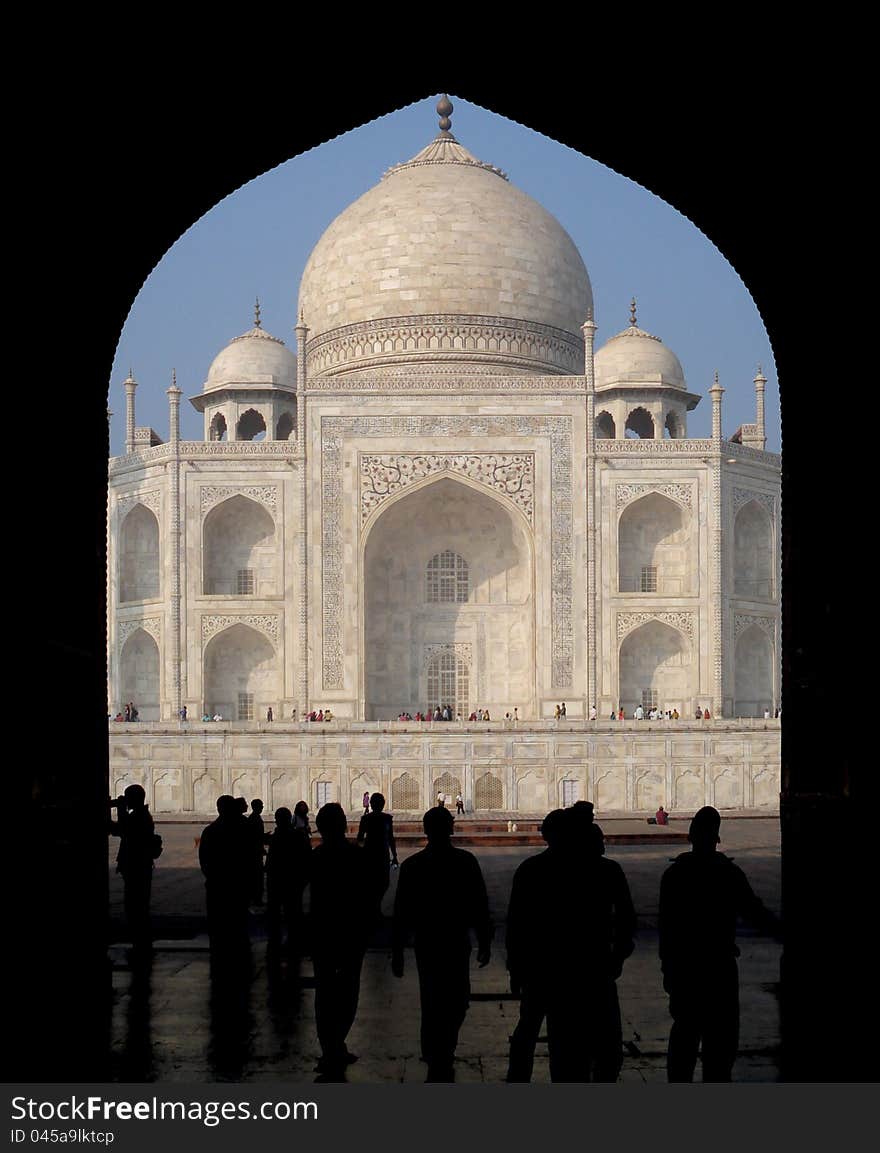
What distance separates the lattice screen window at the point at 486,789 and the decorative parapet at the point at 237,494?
7.70m

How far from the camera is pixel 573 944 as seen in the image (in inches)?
158

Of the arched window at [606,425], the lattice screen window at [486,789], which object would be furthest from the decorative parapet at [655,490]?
the lattice screen window at [486,789]

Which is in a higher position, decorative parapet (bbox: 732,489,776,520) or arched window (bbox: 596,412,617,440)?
arched window (bbox: 596,412,617,440)

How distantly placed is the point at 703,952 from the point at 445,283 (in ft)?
85.9

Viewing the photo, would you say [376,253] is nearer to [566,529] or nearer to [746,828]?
[566,529]

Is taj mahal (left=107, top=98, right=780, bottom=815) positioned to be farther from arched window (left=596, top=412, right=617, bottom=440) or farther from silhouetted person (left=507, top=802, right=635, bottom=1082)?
silhouetted person (left=507, top=802, right=635, bottom=1082)

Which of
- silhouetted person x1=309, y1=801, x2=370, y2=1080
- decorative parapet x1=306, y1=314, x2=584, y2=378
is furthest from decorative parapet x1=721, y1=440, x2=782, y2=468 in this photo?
silhouetted person x1=309, y1=801, x2=370, y2=1080

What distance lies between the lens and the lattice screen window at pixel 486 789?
20.2m

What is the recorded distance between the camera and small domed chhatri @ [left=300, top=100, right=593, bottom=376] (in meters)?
29.0

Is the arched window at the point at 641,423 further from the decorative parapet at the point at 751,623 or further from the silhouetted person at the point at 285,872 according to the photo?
the silhouetted person at the point at 285,872

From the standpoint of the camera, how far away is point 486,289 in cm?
2933

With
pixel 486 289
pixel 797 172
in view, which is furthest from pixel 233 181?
pixel 486 289

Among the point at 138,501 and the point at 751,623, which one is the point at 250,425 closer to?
the point at 138,501

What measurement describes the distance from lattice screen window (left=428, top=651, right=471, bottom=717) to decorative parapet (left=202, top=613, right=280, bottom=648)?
3.23 meters
